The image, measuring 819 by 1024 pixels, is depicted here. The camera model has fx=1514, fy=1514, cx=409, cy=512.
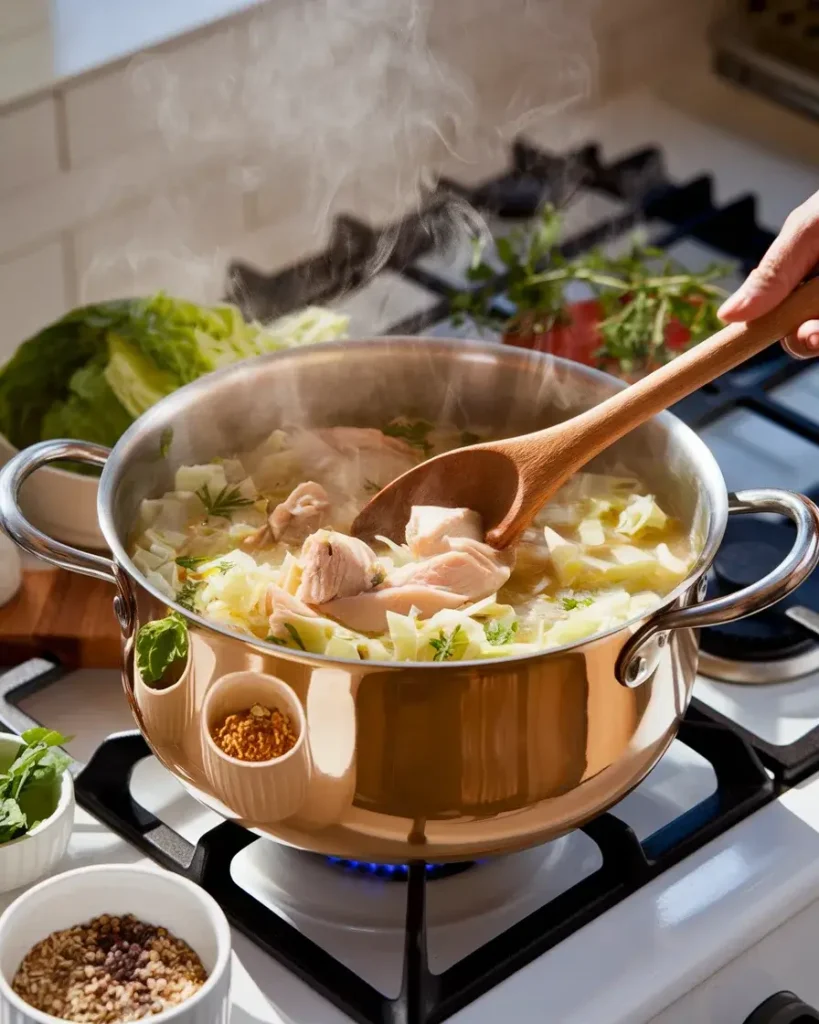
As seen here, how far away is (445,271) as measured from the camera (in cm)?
172

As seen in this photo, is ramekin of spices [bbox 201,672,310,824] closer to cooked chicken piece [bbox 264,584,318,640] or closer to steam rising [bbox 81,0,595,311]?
cooked chicken piece [bbox 264,584,318,640]

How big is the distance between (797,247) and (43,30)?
93cm

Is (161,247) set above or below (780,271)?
below

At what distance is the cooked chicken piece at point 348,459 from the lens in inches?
49.6

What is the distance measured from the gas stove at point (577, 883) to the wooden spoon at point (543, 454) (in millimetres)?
226

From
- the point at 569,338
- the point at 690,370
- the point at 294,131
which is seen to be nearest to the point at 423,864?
the point at 690,370

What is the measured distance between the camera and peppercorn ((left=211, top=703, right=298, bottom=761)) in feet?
3.01

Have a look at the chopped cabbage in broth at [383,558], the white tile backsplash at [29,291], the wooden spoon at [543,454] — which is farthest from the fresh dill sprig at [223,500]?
the white tile backsplash at [29,291]

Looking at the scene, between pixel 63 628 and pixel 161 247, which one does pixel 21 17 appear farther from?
pixel 63 628

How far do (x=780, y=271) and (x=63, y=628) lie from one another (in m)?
0.64

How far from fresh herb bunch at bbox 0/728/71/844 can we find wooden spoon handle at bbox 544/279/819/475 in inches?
17.3

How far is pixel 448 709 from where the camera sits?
2.92ft

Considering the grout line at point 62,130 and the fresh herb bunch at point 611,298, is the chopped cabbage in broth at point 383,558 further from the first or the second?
the grout line at point 62,130

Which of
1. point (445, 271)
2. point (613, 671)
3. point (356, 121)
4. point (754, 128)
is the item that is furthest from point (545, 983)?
point (754, 128)
